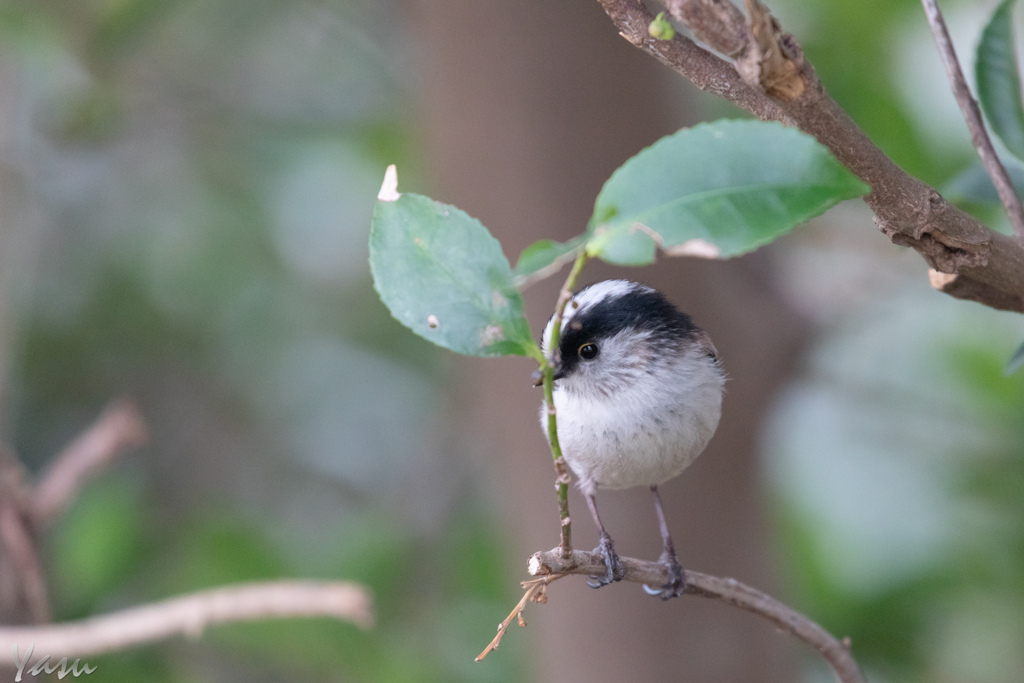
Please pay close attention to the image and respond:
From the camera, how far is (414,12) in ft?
7.44

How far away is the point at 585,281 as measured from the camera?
2.01 meters

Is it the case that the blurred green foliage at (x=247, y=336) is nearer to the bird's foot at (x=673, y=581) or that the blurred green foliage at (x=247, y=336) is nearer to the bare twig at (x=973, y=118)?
the bird's foot at (x=673, y=581)

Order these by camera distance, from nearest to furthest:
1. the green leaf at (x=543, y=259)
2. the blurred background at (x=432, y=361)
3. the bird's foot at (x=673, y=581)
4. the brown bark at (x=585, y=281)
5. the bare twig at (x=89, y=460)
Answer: the green leaf at (x=543, y=259), the bird's foot at (x=673, y=581), the bare twig at (x=89, y=460), the brown bark at (x=585, y=281), the blurred background at (x=432, y=361)

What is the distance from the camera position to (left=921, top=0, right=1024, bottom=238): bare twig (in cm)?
82

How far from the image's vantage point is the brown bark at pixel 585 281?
6.25 ft

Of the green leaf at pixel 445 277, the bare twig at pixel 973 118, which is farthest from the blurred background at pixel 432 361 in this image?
the green leaf at pixel 445 277

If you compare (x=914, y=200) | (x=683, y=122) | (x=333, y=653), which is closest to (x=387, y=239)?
(x=914, y=200)

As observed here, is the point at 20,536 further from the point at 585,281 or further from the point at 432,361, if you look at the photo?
the point at 432,361

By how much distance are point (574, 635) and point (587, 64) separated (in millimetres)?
1236

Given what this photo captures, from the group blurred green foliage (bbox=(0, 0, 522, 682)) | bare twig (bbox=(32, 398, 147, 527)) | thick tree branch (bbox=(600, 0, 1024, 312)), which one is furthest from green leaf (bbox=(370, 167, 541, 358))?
blurred green foliage (bbox=(0, 0, 522, 682))

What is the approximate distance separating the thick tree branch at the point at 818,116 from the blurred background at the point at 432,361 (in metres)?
1.20

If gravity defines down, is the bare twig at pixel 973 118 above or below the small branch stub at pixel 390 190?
above

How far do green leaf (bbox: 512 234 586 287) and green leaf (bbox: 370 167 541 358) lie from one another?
40 mm

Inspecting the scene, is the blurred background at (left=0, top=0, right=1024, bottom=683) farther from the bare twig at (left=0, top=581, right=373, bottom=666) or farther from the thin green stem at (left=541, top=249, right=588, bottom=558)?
the thin green stem at (left=541, top=249, right=588, bottom=558)
